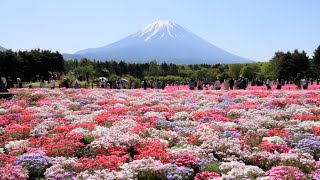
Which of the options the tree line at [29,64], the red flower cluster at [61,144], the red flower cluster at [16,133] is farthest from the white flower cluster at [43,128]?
the tree line at [29,64]

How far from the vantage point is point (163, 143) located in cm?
1339

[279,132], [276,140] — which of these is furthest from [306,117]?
[276,140]

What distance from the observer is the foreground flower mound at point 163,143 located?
34.5 ft

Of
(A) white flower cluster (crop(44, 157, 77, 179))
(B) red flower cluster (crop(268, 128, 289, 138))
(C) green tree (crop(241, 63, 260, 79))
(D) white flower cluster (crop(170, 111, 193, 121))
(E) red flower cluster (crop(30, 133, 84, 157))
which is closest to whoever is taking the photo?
(A) white flower cluster (crop(44, 157, 77, 179))

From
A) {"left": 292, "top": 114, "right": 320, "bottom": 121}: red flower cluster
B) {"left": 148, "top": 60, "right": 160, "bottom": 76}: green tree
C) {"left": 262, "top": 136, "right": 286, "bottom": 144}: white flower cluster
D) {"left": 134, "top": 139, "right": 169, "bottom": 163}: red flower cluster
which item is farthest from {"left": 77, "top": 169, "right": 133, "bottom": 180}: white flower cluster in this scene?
{"left": 148, "top": 60, "right": 160, "bottom": 76}: green tree

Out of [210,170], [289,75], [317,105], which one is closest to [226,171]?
[210,170]

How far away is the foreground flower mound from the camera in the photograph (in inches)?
414

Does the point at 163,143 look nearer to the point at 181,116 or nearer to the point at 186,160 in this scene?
the point at 186,160

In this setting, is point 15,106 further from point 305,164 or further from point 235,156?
point 305,164

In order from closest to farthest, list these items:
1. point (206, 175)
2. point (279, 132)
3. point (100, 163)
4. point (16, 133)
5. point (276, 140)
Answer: point (206, 175)
point (100, 163)
point (276, 140)
point (279, 132)
point (16, 133)

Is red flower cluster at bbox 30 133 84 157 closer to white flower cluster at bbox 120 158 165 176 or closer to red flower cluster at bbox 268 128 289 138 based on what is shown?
white flower cluster at bbox 120 158 165 176

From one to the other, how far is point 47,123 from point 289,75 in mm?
108607

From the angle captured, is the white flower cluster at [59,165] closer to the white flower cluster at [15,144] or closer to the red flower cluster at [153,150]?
the red flower cluster at [153,150]

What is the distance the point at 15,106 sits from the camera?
22500mm
